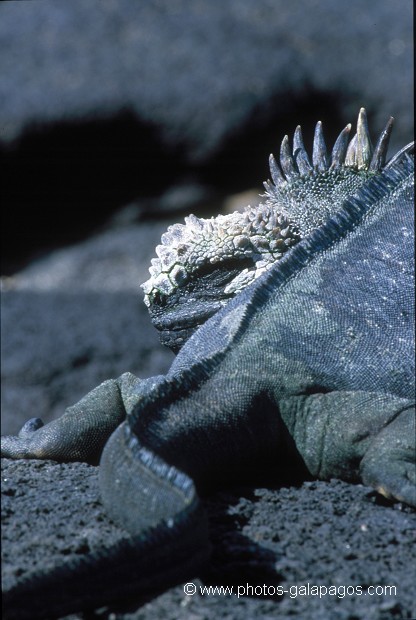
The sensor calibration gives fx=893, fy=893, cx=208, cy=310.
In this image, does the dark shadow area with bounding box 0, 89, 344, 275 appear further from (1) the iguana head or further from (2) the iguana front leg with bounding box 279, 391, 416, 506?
(2) the iguana front leg with bounding box 279, 391, 416, 506

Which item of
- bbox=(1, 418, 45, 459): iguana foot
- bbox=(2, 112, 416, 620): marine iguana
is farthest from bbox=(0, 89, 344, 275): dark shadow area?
bbox=(1, 418, 45, 459): iguana foot

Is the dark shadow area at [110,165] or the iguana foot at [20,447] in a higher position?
the dark shadow area at [110,165]

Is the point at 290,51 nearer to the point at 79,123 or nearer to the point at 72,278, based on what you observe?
the point at 79,123

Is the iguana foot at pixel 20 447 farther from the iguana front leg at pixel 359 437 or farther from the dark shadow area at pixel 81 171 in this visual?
the dark shadow area at pixel 81 171

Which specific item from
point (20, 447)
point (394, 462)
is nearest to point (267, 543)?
point (394, 462)

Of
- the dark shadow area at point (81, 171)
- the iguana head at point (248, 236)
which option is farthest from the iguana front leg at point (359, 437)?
the dark shadow area at point (81, 171)
